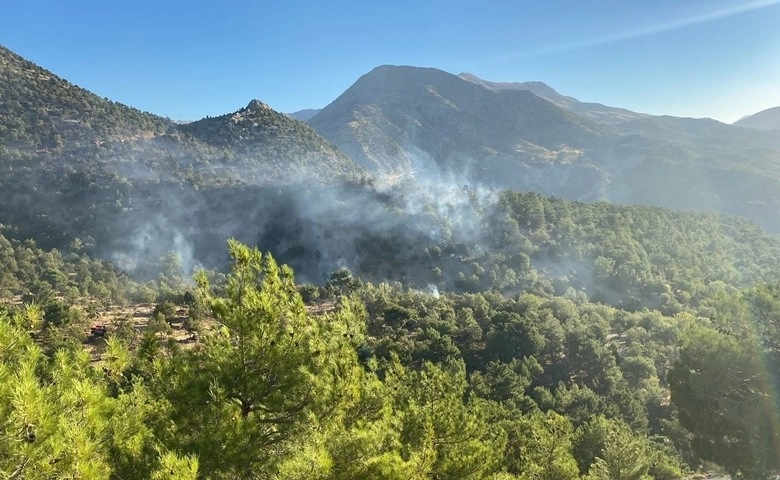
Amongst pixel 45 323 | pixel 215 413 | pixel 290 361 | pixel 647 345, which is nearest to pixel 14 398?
pixel 215 413

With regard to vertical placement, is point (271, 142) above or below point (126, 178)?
above

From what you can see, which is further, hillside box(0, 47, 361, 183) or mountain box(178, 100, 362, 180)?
mountain box(178, 100, 362, 180)

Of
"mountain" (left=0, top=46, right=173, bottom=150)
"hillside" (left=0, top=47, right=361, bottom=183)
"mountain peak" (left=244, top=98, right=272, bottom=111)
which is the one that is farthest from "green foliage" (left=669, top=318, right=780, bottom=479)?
"mountain peak" (left=244, top=98, right=272, bottom=111)

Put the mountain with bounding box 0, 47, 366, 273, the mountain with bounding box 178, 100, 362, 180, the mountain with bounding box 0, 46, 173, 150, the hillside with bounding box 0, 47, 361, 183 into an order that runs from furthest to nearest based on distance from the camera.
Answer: the mountain with bounding box 178, 100, 362, 180
the mountain with bounding box 0, 46, 173, 150
the hillside with bounding box 0, 47, 361, 183
the mountain with bounding box 0, 47, 366, 273

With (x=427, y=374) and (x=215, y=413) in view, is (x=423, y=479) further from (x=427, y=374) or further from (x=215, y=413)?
(x=427, y=374)

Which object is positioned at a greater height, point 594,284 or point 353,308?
point 353,308

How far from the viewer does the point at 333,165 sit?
5719 inches

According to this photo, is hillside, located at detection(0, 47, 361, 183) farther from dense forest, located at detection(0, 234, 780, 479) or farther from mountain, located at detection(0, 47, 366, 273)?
dense forest, located at detection(0, 234, 780, 479)

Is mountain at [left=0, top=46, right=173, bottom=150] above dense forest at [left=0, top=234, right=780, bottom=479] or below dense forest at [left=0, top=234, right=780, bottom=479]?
above

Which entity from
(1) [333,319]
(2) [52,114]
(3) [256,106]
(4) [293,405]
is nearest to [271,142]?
(3) [256,106]

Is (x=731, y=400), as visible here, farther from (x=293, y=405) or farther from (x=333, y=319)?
(x=293, y=405)

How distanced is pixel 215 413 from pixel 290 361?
1421mm

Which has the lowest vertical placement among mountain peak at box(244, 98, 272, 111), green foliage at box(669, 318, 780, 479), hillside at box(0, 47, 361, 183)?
green foliage at box(669, 318, 780, 479)

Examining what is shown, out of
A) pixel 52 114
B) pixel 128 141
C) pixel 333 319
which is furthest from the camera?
pixel 128 141
